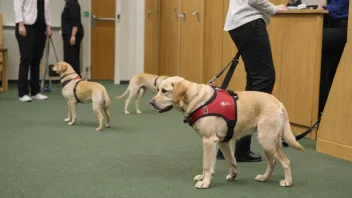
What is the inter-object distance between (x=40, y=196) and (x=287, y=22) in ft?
10.6

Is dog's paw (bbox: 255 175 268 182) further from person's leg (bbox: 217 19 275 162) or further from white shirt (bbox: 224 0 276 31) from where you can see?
white shirt (bbox: 224 0 276 31)

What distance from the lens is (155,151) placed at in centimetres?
429

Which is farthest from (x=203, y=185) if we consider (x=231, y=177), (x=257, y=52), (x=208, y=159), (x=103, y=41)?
(x=103, y=41)

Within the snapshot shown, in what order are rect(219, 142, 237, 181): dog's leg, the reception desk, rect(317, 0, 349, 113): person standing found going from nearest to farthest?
rect(219, 142, 237, 181): dog's leg, rect(317, 0, 349, 113): person standing, the reception desk

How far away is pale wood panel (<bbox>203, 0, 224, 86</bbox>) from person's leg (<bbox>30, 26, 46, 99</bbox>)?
251cm

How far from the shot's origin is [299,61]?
497 cm

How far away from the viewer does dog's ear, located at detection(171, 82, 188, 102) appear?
3043mm

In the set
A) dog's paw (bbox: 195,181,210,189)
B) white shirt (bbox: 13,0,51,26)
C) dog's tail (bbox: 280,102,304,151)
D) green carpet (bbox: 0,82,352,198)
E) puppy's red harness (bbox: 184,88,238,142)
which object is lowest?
green carpet (bbox: 0,82,352,198)

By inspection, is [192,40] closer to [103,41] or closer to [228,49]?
[228,49]

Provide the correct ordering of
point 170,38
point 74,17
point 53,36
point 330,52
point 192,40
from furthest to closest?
point 53,36
point 170,38
point 74,17
point 192,40
point 330,52

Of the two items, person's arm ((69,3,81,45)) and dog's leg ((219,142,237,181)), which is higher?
person's arm ((69,3,81,45))

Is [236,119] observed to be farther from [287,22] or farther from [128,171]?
[287,22]

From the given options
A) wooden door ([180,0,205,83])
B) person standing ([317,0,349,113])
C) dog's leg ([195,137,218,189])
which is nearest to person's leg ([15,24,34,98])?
wooden door ([180,0,205,83])

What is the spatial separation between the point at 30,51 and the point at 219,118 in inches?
194
